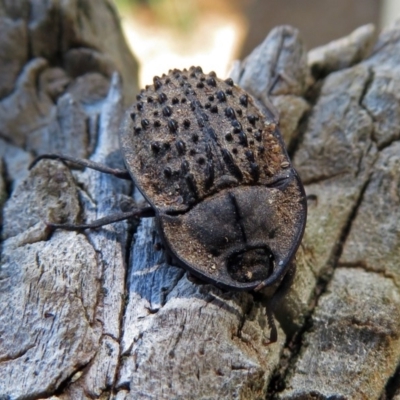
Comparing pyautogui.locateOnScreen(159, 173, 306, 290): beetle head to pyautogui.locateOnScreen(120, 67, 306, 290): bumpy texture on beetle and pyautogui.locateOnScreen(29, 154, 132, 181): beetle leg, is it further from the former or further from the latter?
pyautogui.locateOnScreen(29, 154, 132, 181): beetle leg

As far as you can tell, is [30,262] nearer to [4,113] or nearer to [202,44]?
[4,113]

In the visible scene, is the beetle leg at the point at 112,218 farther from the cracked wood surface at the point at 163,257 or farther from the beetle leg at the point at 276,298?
the beetle leg at the point at 276,298

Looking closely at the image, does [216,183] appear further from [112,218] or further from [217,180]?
[112,218]

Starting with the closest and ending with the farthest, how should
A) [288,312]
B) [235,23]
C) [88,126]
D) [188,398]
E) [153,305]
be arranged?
[188,398] < [153,305] < [288,312] < [88,126] < [235,23]

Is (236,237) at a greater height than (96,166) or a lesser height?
lesser

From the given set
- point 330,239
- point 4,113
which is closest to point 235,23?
point 4,113

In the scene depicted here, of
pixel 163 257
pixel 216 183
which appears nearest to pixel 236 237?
pixel 216 183

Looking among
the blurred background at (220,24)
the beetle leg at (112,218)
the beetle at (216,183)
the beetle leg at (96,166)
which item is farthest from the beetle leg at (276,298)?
the blurred background at (220,24)
